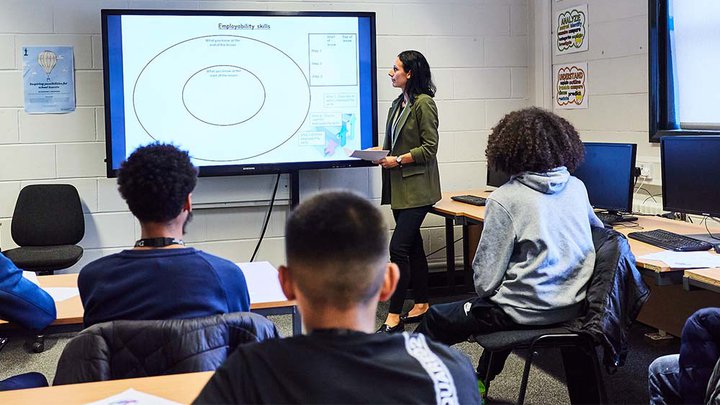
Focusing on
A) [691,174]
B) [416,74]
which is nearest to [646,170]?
[691,174]

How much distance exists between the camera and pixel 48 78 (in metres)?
4.39

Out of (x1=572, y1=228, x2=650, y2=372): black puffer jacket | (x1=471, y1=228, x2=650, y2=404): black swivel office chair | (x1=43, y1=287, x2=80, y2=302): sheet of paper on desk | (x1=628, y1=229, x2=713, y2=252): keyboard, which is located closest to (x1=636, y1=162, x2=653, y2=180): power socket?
(x1=628, y1=229, x2=713, y2=252): keyboard

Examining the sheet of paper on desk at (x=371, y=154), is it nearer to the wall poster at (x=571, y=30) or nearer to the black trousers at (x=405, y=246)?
the black trousers at (x=405, y=246)

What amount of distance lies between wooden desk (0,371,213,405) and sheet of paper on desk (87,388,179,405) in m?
0.01

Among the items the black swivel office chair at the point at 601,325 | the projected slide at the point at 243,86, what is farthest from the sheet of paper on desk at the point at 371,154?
the black swivel office chair at the point at 601,325

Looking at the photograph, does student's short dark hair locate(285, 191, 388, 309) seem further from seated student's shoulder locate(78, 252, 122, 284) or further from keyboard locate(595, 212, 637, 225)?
keyboard locate(595, 212, 637, 225)

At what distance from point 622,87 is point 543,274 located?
2.27m

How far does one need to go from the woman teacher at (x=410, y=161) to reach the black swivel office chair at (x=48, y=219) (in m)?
1.78

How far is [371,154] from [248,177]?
92 cm

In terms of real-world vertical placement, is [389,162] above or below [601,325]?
above

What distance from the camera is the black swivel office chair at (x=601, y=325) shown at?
2375 millimetres

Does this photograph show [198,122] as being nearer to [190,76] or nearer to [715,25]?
[190,76]

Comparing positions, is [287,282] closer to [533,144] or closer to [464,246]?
[533,144]

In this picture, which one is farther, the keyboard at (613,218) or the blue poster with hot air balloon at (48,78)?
the blue poster with hot air balloon at (48,78)
